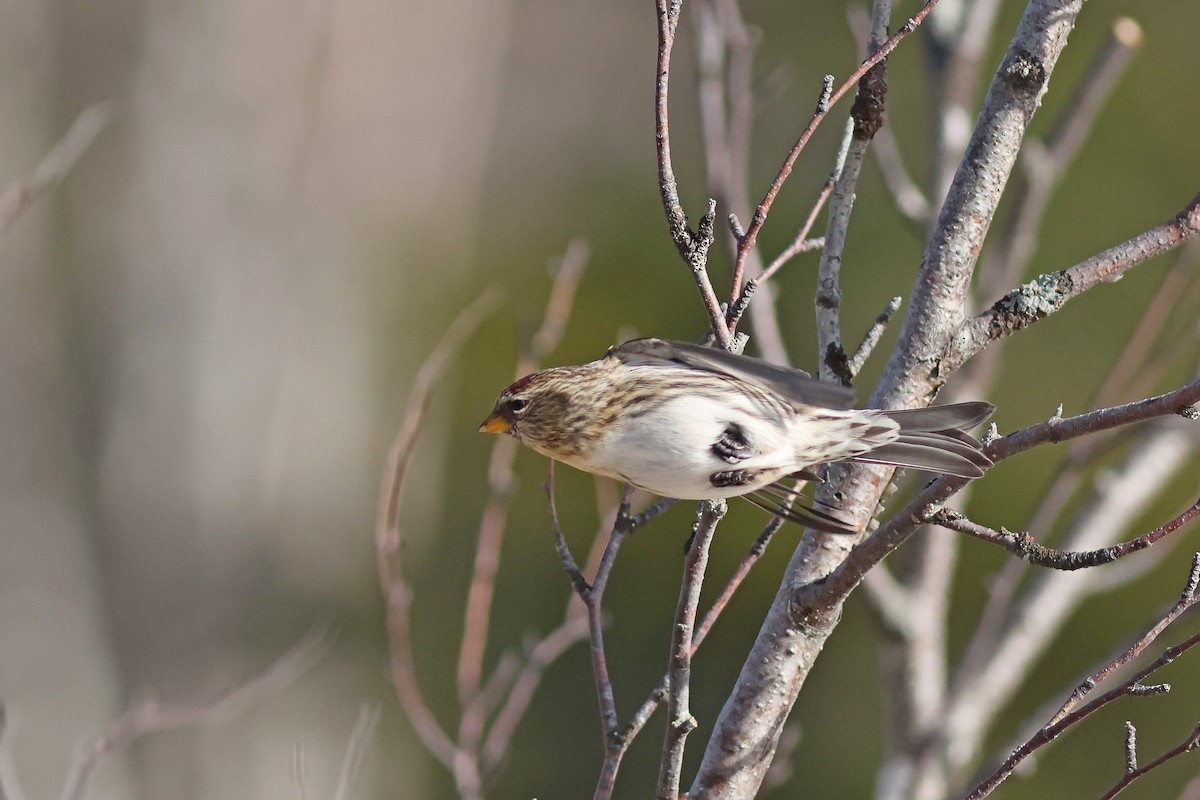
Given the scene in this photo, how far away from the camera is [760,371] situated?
1370 mm

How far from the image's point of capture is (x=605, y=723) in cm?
132

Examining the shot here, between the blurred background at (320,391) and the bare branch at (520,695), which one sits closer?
the bare branch at (520,695)

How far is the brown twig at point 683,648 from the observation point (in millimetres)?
1219

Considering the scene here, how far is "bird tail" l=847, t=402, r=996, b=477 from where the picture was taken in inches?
55.1

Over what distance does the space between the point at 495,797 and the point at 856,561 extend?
4080 mm

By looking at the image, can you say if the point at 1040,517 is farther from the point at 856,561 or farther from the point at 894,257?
the point at 894,257

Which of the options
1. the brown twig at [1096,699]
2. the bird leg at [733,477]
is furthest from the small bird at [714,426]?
the brown twig at [1096,699]

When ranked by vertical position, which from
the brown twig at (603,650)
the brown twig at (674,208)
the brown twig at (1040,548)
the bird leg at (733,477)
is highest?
the brown twig at (674,208)

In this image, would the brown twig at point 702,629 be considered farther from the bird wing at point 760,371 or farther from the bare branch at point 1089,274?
the bare branch at point 1089,274

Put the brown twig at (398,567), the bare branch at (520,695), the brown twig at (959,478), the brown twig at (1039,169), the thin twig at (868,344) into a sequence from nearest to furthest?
the brown twig at (959,478)
the thin twig at (868,344)
the brown twig at (398,567)
the bare branch at (520,695)
the brown twig at (1039,169)

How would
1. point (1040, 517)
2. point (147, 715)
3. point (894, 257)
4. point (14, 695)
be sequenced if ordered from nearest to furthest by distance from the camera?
point (147, 715)
point (1040, 517)
point (14, 695)
point (894, 257)

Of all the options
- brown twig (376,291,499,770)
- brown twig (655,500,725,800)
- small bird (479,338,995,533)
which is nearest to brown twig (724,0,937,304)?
small bird (479,338,995,533)

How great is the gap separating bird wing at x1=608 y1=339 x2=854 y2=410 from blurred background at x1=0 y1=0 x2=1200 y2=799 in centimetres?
172

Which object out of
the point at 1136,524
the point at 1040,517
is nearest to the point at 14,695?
the point at 1040,517
